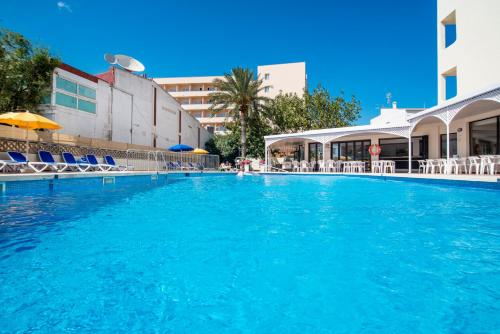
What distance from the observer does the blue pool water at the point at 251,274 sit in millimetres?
1892

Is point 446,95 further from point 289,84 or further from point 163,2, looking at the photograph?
point 289,84

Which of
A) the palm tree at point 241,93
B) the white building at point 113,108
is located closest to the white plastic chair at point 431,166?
the palm tree at point 241,93

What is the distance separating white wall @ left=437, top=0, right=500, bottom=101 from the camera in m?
12.1

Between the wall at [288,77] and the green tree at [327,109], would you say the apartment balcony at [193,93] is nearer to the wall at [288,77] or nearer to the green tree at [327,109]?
the wall at [288,77]

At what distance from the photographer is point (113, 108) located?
706 inches

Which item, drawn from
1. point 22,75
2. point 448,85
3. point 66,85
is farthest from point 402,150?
point 22,75

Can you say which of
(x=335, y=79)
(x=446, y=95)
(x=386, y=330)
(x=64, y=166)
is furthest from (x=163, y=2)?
(x=386, y=330)

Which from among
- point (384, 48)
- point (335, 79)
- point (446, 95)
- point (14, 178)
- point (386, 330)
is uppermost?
point (384, 48)

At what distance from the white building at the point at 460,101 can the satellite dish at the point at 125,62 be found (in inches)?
589

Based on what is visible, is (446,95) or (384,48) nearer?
(446,95)

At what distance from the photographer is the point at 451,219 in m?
4.93

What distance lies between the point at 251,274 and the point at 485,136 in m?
15.5

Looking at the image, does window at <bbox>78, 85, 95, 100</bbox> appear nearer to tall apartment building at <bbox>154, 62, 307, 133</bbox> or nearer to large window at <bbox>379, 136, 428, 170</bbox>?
large window at <bbox>379, 136, 428, 170</bbox>

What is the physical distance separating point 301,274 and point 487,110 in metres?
14.1
